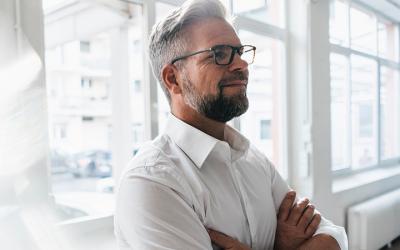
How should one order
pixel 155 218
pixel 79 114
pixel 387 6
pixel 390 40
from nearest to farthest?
pixel 155 218 < pixel 79 114 < pixel 387 6 < pixel 390 40

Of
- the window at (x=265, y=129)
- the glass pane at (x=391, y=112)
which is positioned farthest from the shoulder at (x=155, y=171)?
the glass pane at (x=391, y=112)

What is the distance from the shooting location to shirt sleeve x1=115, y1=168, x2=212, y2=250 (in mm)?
920

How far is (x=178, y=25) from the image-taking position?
3.80 ft

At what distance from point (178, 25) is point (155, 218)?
641mm

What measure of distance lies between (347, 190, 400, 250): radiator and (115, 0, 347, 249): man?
8.74 feet

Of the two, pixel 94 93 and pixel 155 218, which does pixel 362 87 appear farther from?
pixel 155 218

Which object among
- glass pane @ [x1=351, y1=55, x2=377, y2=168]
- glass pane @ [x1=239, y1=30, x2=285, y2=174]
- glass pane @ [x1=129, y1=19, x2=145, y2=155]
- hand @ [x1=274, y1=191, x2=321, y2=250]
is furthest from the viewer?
glass pane @ [x1=351, y1=55, x2=377, y2=168]

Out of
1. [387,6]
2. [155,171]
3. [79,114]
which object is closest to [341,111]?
[387,6]

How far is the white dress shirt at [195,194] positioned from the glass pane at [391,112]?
516 centimetres

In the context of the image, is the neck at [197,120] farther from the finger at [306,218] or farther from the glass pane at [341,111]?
the glass pane at [341,111]

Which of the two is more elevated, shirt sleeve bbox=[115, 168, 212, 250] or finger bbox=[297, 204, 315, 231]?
shirt sleeve bbox=[115, 168, 212, 250]

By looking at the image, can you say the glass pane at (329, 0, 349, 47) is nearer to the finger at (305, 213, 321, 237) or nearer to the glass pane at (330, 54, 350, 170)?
the glass pane at (330, 54, 350, 170)

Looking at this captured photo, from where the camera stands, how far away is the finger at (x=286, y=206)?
128 cm

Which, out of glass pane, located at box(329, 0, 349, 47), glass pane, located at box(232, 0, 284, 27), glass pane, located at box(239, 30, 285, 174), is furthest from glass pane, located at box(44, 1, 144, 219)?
glass pane, located at box(329, 0, 349, 47)
